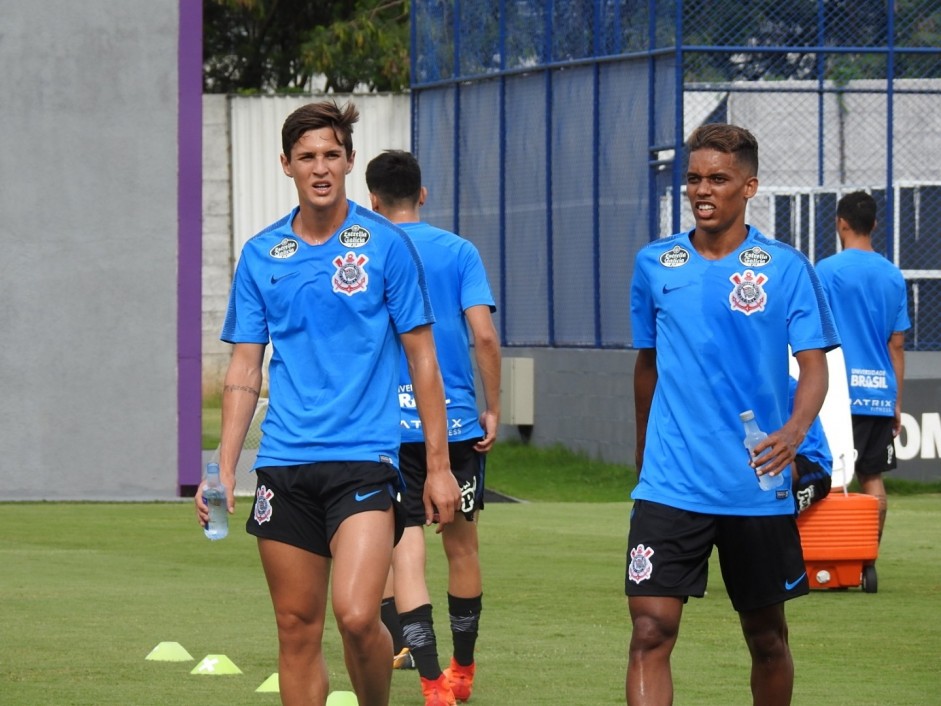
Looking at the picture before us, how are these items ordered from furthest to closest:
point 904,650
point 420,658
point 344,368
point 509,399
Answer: point 509,399
point 904,650
point 420,658
point 344,368

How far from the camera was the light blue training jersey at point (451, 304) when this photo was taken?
25.9 ft

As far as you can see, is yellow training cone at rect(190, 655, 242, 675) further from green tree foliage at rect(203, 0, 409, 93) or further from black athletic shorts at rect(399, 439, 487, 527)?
green tree foliage at rect(203, 0, 409, 93)

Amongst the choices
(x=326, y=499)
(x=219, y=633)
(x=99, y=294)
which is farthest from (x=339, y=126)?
(x=99, y=294)

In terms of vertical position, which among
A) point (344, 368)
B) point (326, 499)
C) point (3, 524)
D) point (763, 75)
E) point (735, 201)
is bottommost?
point (3, 524)

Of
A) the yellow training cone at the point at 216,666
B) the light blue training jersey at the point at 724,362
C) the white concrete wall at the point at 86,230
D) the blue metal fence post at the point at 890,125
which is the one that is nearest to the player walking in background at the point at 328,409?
the light blue training jersey at the point at 724,362

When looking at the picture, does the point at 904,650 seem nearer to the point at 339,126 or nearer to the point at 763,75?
the point at 339,126

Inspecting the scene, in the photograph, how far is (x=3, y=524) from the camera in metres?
15.2

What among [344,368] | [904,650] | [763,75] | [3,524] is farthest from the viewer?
[763,75]

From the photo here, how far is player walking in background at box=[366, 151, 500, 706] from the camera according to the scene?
7840 millimetres

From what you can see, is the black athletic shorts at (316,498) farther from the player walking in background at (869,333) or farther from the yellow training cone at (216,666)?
the player walking in background at (869,333)

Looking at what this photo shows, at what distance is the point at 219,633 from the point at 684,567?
3911 millimetres

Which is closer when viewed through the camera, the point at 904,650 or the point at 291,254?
the point at 291,254

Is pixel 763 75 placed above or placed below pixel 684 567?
above

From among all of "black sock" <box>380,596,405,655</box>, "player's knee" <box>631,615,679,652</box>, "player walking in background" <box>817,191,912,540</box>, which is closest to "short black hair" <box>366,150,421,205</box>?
"black sock" <box>380,596,405,655</box>
